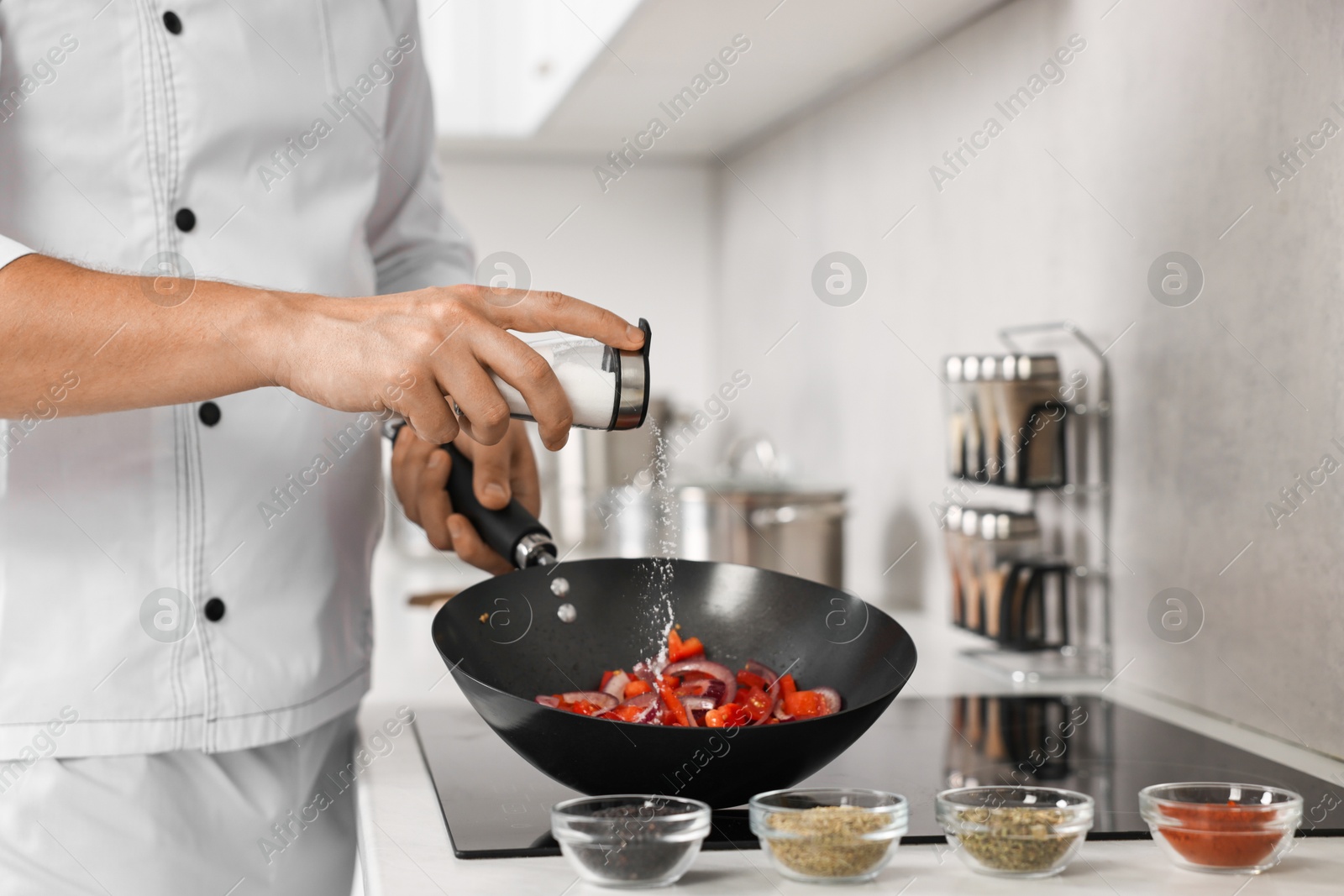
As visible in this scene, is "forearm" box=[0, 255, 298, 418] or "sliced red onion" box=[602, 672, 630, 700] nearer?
"forearm" box=[0, 255, 298, 418]

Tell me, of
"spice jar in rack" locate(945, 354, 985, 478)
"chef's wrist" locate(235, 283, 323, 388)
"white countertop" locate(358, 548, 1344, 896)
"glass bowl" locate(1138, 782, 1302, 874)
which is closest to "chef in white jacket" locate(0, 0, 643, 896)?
"chef's wrist" locate(235, 283, 323, 388)

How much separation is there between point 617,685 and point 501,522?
6.4 inches

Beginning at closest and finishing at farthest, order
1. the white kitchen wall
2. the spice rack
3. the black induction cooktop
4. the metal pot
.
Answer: the black induction cooktop, the spice rack, the metal pot, the white kitchen wall

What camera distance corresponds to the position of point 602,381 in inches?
26.5

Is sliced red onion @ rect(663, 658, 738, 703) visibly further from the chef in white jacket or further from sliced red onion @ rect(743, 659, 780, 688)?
the chef in white jacket

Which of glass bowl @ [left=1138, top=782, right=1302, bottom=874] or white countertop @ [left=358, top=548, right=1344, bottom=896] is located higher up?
glass bowl @ [left=1138, top=782, right=1302, bottom=874]

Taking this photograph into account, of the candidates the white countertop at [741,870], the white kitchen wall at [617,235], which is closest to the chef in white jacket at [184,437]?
the white countertop at [741,870]

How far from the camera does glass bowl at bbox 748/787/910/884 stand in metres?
0.59

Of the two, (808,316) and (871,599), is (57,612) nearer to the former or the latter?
(871,599)

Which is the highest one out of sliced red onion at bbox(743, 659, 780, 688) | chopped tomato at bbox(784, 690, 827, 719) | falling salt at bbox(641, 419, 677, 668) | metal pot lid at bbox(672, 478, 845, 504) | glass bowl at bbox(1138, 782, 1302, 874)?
metal pot lid at bbox(672, 478, 845, 504)

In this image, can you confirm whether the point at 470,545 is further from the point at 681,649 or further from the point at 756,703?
the point at 756,703

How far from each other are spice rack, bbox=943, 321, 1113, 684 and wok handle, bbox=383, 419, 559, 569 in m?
0.57

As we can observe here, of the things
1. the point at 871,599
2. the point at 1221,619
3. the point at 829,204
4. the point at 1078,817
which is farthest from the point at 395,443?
the point at 829,204

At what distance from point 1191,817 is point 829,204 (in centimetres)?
156
